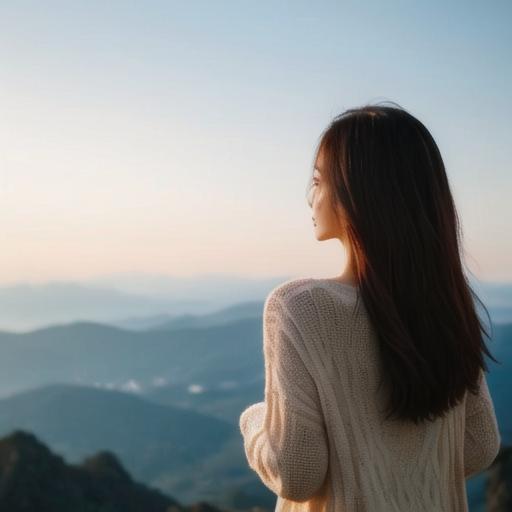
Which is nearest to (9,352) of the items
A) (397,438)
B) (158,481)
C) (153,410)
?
(153,410)

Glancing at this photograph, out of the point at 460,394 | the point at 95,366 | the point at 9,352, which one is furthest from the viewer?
the point at 95,366

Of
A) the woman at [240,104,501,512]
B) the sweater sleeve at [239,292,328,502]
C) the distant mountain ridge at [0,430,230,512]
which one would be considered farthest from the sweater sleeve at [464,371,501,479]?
the distant mountain ridge at [0,430,230,512]

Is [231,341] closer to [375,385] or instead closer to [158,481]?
[158,481]

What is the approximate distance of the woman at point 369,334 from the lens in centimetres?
172

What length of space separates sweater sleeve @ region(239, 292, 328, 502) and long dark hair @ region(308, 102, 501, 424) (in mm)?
198

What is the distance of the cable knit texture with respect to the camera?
1727 mm

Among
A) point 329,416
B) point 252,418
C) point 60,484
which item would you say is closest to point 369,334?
point 329,416

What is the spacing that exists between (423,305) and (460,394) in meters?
0.31

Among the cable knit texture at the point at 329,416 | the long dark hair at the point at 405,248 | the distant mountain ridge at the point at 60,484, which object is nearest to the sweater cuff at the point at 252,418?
the cable knit texture at the point at 329,416

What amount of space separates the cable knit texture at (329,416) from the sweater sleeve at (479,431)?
30 cm

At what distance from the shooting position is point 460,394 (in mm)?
1871

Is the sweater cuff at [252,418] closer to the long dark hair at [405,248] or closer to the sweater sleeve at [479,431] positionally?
the long dark hair at [405,248]

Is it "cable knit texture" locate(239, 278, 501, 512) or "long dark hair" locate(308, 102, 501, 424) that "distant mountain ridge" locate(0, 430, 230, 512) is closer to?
"cable knit texture" locate(239, 278, 501, 512)

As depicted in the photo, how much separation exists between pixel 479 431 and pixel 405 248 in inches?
28.2
